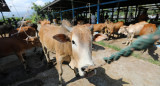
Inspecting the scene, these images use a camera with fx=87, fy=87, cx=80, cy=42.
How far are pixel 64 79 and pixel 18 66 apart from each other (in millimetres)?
2402

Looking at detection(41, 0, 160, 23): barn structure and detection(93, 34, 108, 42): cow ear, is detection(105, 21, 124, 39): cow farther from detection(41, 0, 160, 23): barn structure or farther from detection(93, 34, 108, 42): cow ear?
detection(93, 34, 108, 42): cow ear

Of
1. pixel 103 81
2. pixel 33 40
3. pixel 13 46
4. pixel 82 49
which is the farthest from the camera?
pixel 33 40

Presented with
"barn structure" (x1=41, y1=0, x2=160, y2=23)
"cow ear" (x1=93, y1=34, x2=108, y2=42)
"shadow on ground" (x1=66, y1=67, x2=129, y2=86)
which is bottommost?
"shadow on ground" (x1=66, y1=67, x2=129, y2=86)

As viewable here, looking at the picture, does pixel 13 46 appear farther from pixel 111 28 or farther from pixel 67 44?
pixel 111 28

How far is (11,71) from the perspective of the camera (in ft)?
11.9

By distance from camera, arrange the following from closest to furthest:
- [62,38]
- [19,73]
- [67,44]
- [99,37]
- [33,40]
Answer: [62,38], [99,37], [67,44], [19,73], [33,40]

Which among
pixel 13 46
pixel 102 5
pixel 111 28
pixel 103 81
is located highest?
pixel 102 5

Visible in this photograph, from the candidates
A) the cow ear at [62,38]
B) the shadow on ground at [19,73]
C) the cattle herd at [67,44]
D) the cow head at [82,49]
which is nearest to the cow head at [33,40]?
the cattle herd at [67,44]

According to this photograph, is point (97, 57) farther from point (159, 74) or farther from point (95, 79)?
point (159, 74)

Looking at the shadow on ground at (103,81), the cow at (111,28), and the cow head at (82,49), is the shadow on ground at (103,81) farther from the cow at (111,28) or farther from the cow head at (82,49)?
the cow at (111,28)

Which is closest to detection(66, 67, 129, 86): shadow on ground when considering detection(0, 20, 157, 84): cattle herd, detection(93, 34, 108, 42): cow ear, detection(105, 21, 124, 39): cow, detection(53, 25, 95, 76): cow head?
detection(0, 20, 157, 84): cattle herd

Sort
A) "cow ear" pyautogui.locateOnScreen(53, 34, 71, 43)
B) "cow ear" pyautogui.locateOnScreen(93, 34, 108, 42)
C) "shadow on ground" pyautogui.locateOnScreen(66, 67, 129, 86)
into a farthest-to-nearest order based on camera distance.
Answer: "shadow on ground" pyautogui.locateOnScreen(66, 67, 129, 86), "cow ear" pyautogui.locateOnScreen(93, 34, 108, 42), "cow ear" pyautogui.locateOnScreen(53, 34, 71, 43)

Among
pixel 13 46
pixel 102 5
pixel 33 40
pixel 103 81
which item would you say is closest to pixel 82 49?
pixel 103 81

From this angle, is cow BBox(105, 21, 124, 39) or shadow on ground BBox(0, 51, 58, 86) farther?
cow BBox(105, 21, 124, 39)
